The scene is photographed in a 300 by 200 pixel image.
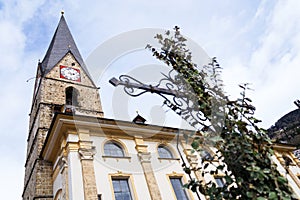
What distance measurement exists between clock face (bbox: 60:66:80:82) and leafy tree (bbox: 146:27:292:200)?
22.0 m

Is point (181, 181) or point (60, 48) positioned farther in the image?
point (60, 48)

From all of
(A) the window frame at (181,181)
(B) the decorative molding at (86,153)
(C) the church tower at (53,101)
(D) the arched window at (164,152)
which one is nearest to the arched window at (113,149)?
(B) the decorative molding at (86,153)

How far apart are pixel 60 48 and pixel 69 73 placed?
512 cm

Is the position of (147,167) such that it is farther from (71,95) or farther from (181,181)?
(71,95)

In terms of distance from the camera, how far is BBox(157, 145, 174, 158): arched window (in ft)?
45.3

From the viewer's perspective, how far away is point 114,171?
11.5 metres

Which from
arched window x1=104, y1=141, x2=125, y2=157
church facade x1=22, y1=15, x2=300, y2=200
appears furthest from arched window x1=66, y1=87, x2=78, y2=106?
arched window x1=104, y1=141, x2=125, y2=157

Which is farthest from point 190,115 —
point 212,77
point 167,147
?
point 167,147

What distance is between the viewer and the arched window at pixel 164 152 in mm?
13820

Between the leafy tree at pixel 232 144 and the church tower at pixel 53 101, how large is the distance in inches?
552

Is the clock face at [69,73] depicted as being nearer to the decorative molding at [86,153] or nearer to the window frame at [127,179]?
the decorative molding at [86,153]

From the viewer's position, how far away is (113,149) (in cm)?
1253

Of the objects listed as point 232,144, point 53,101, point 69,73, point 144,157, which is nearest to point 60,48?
point 69,73

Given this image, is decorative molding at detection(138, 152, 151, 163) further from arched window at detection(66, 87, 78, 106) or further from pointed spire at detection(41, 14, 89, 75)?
pointed spire at detection(41, 14, 89, 75)
